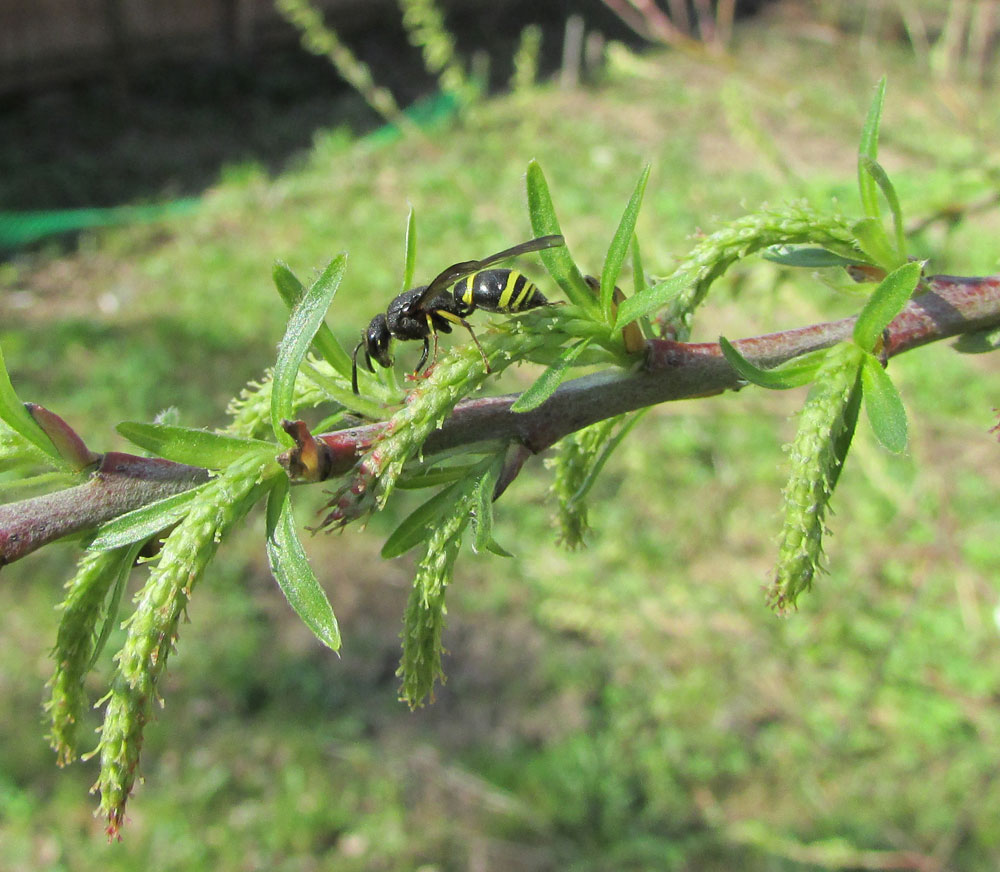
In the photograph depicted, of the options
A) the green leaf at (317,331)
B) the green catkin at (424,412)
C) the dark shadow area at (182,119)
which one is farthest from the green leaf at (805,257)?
the dark shadow area at (182,119)

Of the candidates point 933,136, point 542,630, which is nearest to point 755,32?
point 933,136

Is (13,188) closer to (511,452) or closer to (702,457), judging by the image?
(702,457)

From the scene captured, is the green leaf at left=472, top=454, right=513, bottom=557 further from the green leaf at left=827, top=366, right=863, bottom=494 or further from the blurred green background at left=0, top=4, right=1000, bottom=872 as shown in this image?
the blurred green background at left=0, top=4, right=1000, bottom=872

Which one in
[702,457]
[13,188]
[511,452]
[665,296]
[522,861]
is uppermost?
[665,296]

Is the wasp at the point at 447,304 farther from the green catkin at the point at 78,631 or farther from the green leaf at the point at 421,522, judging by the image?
the green catkin at the point at 78,631

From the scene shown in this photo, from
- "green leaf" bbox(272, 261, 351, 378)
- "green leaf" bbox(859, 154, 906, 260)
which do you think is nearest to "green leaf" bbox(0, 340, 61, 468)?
"green leaf" bbox(272, 261, 351, 378)

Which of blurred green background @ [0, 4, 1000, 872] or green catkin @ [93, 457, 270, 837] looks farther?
blurred green background @ [0, 4, 1000, 872]
